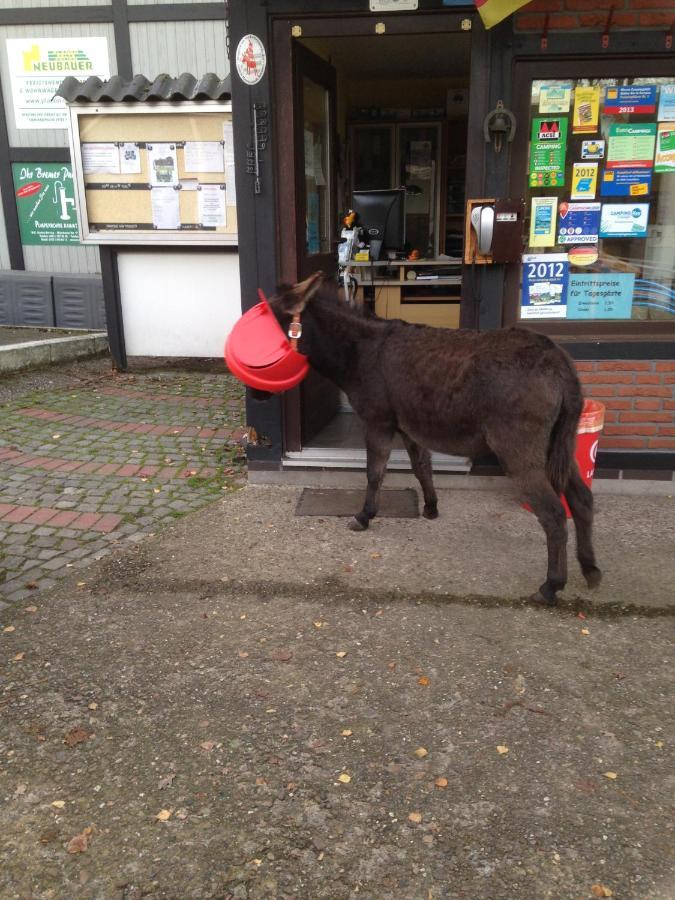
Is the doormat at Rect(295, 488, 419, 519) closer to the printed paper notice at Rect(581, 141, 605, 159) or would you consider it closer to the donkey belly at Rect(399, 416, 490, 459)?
the donkey belly at Rect(399, 416, 490, 459)

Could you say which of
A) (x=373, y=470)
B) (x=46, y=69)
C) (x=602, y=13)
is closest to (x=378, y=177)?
(x=46, y=69)

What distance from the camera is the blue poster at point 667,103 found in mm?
4812

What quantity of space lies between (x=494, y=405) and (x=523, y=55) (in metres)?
2.54

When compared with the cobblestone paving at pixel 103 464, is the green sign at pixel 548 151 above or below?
above

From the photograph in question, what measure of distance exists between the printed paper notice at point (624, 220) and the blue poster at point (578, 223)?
0.18 ft

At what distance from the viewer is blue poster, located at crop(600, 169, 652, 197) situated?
4996 millimetres

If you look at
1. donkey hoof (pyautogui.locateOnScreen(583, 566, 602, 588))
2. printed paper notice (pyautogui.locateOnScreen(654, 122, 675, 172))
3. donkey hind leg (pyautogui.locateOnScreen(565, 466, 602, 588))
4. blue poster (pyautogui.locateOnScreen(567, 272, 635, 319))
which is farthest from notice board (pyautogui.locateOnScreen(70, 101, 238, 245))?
donkey hoof (pyautogui.locateOnScreen(583, 566, 602, 588))

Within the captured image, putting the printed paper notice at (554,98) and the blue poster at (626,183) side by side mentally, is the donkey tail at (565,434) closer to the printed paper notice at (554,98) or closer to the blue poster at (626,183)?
the blue poster at (626,183)

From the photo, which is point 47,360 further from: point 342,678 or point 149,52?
point 342,678

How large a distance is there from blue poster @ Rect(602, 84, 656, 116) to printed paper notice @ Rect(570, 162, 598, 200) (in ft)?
1.13

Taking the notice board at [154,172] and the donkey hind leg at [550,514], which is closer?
the donkey hind leg at [550,514]

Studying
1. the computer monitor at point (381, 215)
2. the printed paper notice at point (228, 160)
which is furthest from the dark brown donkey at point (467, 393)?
the printed paper notice at point (228, 160)

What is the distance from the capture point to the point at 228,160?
25.1 feet

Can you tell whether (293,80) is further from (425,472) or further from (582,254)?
(425,472)
